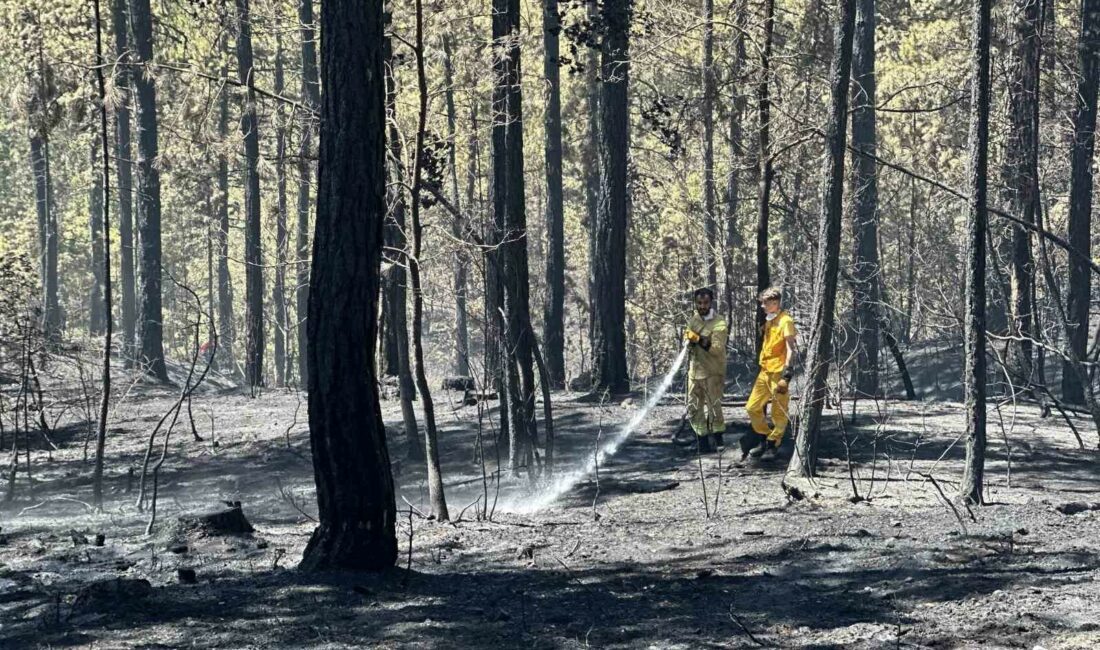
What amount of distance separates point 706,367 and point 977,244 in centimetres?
436

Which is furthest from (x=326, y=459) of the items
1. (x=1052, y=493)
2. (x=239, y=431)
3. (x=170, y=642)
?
(x=239, y=431)

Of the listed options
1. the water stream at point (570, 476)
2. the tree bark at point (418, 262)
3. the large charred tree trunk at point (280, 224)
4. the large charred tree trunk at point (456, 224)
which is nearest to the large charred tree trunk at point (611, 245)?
the large charred tree trunk at point (456, 224)

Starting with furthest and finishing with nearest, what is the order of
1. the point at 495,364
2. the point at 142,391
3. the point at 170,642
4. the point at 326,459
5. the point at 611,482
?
the point at 142,391
the point at 495,364
the point at 611,482
the point at 326,459
the point at 170,642

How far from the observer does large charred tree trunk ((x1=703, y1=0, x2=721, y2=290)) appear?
1480 centimetres

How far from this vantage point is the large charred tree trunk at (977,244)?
377 inches

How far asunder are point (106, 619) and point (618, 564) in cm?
338

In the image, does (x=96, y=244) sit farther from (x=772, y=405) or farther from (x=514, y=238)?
(x=772, y=405)

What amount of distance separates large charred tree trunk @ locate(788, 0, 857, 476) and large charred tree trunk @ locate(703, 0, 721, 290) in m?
1.90

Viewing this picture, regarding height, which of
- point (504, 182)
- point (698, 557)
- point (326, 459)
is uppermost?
point (504, 182)

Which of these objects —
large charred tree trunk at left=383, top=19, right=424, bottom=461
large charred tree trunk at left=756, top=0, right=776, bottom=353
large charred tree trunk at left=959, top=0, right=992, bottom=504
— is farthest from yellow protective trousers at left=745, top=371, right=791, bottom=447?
large charred tree trunk at left=383, top=19, right=424, bottom=461

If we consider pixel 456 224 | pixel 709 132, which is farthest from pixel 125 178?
pixel 456 224

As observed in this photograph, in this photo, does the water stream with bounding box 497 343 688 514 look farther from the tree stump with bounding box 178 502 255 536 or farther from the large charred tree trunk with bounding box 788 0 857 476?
the tree stump with bounding box 178 502 255 536

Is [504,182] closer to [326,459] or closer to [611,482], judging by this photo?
[611,482]

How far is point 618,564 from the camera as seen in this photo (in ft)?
27.9
